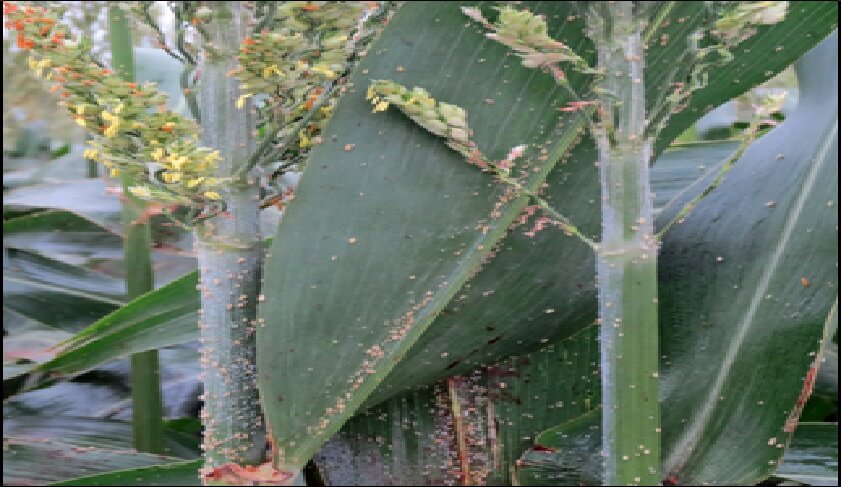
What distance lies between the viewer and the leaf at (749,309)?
54cm

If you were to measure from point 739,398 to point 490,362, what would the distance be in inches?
6.8

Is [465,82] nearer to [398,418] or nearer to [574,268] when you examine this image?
[574,268]

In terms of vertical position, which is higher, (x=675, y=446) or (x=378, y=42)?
(x=378, y=42)

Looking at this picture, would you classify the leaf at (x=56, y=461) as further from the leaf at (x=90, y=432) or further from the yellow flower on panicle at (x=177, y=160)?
the yellow flower on panicle at (x=177, y=160)

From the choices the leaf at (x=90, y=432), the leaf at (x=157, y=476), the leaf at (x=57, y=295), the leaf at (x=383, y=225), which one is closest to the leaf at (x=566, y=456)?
the leaf at (x=383, y=225)

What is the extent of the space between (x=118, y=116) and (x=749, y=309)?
1.37ft

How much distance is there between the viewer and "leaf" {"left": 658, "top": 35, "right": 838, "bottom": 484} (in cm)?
54

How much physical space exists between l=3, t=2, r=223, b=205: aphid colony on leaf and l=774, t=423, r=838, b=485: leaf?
20.9 inches

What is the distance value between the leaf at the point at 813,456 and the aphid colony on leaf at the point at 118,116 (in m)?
0.53

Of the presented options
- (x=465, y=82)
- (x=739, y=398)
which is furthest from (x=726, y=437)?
(x=465, y=82)

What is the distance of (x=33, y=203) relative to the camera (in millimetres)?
1043

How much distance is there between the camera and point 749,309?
556mm

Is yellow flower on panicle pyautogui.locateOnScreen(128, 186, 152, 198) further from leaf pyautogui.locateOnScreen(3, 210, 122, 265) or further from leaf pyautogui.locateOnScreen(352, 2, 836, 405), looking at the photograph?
leaf pyautogui.locateOnScreen(3, 210, 122, 265)

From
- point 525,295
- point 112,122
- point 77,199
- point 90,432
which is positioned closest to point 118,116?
point 112,122
